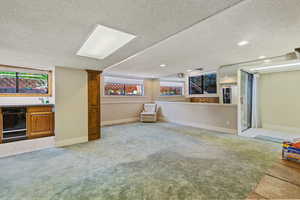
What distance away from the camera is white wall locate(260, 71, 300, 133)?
13.4ft

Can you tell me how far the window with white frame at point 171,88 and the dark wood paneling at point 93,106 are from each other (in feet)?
14.9

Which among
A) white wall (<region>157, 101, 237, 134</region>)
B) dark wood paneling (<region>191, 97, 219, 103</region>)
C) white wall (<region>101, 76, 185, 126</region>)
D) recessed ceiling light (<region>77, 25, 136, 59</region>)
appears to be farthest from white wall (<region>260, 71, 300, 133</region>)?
recessed ceiling light (<region>77, 25, 136, 59</region>)

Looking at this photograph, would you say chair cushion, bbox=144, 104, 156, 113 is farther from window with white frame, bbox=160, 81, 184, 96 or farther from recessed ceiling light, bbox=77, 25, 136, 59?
recessed ceiling light, bbox=77, 25, 136, 59

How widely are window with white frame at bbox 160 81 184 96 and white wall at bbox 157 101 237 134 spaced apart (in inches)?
61.6

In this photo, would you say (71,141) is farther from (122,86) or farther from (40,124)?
(122,86)

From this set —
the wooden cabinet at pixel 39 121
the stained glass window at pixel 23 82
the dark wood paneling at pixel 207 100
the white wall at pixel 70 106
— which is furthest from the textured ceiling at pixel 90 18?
the dark wood paneling at pixel 207 100

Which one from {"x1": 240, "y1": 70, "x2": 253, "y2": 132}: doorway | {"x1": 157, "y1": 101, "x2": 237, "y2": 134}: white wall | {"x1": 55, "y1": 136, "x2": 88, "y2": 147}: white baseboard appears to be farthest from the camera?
{"x1": 157, "y1": 101, "x2": 237, "y2": 134}: white wall

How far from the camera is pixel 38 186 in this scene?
1734 millimetres

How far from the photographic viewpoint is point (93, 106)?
12.2 ft

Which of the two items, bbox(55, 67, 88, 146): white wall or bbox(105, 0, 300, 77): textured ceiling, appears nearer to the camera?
bbox(105, 0, 300, 77): textured ceiling

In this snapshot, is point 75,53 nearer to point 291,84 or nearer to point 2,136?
point 2,136

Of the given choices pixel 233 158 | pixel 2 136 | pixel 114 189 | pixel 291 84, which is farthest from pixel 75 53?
pixel 291 84

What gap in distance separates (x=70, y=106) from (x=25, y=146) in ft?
4.06

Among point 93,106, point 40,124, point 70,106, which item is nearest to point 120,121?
point 93,106
